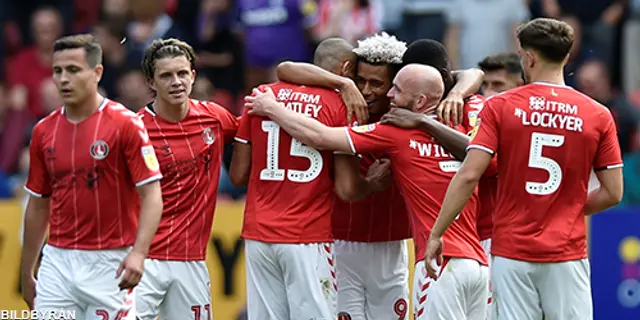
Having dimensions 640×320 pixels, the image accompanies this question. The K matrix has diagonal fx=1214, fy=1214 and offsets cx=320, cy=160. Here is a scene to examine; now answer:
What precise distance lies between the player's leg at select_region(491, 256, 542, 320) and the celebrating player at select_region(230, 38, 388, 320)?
1.40 m

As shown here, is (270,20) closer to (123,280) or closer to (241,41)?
(241,41)

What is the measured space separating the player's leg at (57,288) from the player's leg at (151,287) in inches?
32.0

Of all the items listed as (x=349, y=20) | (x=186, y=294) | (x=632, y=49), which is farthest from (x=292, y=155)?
(x=632, y=49)

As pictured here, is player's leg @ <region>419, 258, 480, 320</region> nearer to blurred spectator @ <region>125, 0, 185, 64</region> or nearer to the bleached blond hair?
the bleached blond hair

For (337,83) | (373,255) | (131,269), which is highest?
(337,83)

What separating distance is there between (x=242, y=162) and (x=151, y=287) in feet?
3.97

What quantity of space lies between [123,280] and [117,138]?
3.32ft

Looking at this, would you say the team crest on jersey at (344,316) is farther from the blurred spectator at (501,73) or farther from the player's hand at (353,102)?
the blurred spectator at (501,73)

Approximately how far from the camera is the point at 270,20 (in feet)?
52.0

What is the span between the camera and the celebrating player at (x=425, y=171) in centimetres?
865

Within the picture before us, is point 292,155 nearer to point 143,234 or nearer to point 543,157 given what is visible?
point 143,234

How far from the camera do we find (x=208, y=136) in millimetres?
9594

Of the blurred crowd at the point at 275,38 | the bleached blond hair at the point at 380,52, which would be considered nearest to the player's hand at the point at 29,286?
the bleached blond hair at the point at 380,52

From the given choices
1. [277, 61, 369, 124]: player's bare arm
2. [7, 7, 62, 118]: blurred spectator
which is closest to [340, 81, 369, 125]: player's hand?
[277, 61, 369, 124]: player's bare arm
